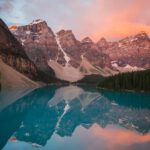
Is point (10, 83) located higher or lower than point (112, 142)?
lower

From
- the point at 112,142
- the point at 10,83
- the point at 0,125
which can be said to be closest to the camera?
the point at 112,142

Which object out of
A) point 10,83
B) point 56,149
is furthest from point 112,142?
point 10,83

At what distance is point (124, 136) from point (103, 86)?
160639 millimetres

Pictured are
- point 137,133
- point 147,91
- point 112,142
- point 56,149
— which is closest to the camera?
point 56,149

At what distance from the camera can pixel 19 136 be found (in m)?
31.4

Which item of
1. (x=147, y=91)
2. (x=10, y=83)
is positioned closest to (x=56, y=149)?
(x=147, y=91)

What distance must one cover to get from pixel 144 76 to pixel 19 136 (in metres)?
122

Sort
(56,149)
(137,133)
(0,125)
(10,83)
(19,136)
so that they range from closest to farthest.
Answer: (56,149), (19,136), (137,133), (0,125), (10,83)

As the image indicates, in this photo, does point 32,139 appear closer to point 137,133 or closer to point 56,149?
point 56,149

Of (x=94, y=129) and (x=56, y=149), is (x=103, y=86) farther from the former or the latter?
(x=56, y=149)

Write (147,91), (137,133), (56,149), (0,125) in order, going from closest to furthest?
(56,149), (137,133), (0,125), (147,91)

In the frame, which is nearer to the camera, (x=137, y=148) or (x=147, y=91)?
(x=137, y=148)

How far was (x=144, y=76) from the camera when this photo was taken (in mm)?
147625

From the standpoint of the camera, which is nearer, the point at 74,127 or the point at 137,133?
the point at 137,133
